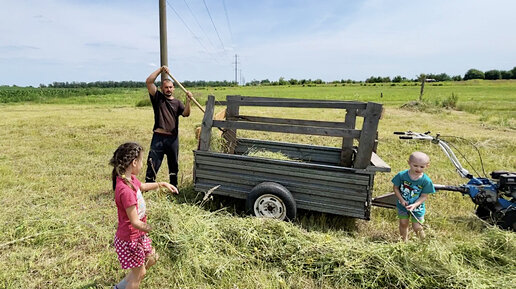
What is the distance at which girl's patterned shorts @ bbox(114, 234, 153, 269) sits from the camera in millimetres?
2301

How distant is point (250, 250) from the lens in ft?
10.0

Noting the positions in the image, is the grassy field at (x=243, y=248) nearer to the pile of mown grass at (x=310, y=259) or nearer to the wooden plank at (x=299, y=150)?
the pile of mown grass at (x=310, y=259)

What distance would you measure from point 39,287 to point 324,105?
11.4 ft

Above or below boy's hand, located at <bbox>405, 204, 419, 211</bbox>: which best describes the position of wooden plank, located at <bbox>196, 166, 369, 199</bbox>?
above

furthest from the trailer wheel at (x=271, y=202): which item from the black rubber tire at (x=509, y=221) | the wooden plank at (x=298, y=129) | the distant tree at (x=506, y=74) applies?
the distant tree at (x=506, y=74)

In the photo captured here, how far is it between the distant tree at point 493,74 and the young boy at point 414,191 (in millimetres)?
98514

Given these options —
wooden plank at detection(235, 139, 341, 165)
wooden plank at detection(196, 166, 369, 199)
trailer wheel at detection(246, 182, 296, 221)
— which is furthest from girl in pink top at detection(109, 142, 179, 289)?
wooden plank at detection(235, 139, 341, 165)

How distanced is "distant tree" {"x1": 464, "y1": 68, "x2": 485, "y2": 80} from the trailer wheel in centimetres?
10379

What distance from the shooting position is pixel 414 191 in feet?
10.6

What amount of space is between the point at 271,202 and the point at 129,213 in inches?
73.1

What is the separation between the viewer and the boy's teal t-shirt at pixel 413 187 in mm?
3186

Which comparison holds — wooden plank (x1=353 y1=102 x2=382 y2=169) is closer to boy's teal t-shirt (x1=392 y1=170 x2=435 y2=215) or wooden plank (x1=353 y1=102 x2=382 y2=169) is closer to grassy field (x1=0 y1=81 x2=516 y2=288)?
boy's teal t-shirt (x1=392 y1=170 x2=435 y2=215)

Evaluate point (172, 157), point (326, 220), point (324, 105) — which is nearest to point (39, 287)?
point (172, 157)

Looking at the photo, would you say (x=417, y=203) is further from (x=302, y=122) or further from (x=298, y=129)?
(x=302, y=122)
